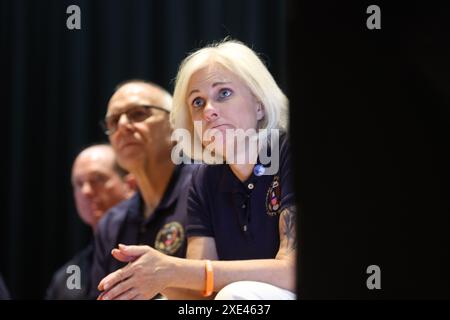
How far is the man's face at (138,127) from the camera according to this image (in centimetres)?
151

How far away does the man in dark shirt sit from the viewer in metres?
1.79

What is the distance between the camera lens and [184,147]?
136 centimetres

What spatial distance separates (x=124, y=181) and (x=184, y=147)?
687mm

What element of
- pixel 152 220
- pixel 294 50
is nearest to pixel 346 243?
pixel 294 50

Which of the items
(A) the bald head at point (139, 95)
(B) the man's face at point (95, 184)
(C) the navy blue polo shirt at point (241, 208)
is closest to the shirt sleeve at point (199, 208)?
(C) the navy blue polo shirt at point (241, 208)

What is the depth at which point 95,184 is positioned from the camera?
6.61 ft

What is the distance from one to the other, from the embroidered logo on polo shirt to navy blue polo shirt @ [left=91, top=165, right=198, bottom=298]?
0.68 feet

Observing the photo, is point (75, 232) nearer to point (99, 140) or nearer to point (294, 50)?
point (99, 140)

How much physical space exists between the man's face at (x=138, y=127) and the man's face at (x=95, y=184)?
11.0 inches

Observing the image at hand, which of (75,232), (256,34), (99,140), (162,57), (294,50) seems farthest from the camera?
(75,232)

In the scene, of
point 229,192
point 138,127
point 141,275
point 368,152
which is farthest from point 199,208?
point 368,152

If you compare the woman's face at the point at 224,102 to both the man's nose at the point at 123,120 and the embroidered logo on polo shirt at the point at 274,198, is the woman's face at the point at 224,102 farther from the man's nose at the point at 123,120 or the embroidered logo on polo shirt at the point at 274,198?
the man's nose at the point at 123,120

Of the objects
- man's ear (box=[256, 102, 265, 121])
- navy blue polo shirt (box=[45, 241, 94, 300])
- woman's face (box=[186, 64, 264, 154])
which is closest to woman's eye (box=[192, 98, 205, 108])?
woman's face (box=[186, 64, 264, 154])

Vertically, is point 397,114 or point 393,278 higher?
point 397,114
